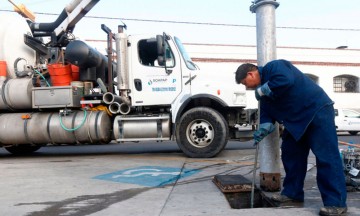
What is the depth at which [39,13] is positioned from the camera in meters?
18.3

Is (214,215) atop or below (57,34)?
below

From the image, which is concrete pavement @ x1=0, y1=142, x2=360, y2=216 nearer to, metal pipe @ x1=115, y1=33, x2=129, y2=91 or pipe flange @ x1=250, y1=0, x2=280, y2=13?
metal pipe @ x1=115, y1=33, x2=129, y2=91

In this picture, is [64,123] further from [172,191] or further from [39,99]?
A: [172,191]

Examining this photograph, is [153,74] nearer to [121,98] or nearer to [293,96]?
[121,98]

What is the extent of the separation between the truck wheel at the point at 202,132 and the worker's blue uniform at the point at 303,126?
4.06 meters

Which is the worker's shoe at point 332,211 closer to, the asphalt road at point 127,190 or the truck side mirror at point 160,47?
the asphalt road at point 127,190

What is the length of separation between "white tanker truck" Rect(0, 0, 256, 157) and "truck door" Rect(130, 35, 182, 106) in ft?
0.08

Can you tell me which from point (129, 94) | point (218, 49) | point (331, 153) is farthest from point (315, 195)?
point (218, 49)

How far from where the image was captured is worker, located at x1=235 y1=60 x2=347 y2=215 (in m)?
3.33

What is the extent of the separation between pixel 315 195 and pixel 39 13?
1757 cm

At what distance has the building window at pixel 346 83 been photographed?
23984 millimetres

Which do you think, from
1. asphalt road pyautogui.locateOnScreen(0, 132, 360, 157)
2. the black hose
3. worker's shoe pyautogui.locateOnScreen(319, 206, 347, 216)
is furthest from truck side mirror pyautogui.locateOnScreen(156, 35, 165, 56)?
worker's shoe pyautogui.locateOnScreen(319, 206, 347, 216)

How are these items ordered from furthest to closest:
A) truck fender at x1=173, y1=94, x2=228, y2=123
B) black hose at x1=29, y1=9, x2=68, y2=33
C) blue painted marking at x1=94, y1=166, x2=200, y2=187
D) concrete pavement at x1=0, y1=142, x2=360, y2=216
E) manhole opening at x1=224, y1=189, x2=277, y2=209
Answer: black hose at x1=29, y1=9, x2=68, y2=33 → truck fender at x1=173, y1=94, x2=228, y2=123 → blue painted marking at x1=94, y1=166, x2=200, y2=187 → manhole opening at x1=224, y1=189, x2=277, y2=209 → concrete pavement at x1=0, y1=142, x2=360, y2=216

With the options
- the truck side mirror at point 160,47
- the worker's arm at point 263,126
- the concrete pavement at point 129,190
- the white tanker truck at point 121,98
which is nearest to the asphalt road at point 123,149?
the white tanker truck at point 121,98
